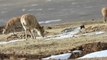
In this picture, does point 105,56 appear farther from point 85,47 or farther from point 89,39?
point 89,39

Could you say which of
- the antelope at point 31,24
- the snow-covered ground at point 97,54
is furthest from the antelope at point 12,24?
the snow-covered ground at point 97,54

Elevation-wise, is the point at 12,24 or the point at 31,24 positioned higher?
the point at 31,24

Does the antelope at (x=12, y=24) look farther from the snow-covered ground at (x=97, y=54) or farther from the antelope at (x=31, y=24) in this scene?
the snow-covered ground at (x=97, y=54)

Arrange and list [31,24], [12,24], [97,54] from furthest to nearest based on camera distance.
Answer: [12,24], [31,24], [97,54]

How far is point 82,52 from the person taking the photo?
748 inches

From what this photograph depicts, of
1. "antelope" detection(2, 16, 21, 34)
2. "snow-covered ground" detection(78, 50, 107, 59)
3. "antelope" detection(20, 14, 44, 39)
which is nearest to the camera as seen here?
"snow-covered ground" detection(78, 50, 107, 59)

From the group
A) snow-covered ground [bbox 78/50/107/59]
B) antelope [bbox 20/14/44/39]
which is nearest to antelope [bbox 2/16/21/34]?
antelope [bbox 20/14/44/39]

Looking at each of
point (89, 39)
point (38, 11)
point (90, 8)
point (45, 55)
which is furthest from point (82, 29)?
point (38, 11)

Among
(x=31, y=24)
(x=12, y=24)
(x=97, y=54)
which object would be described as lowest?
(x=12, y=24)

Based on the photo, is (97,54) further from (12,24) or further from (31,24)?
(12,24)

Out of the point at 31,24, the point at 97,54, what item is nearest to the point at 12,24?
the point at 31,24

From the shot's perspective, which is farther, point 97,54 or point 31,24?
point 31,24

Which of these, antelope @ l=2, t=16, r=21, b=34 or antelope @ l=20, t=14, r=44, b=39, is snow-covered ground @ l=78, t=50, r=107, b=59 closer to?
antelope @ l=20, t=14, r=44, b=39

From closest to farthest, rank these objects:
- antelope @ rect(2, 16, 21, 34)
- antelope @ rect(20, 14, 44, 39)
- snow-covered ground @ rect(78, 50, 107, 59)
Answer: snow-covered ground @ rect(78, 50, 107, 59)
antelope @ rect(20, 14, 44, 39)
antelope @ rect(2, 16, 21, 34)
